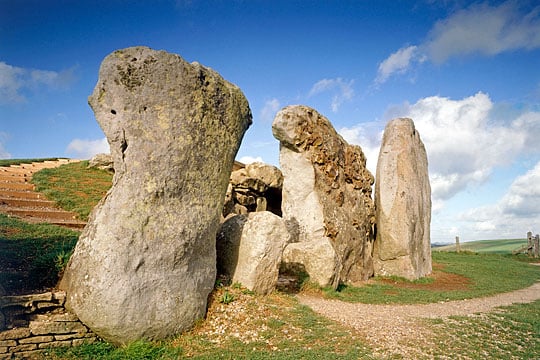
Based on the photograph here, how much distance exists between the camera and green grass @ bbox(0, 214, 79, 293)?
7.08m

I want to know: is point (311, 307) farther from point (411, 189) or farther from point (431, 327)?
point (411, 189)

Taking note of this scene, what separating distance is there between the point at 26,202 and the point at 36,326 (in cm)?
1097

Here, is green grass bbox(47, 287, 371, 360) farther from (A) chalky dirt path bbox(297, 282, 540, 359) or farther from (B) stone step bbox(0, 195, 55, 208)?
(B) stone step bbox(0, 195, 55, 208)

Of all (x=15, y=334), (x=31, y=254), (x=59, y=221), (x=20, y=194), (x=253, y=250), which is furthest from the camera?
(x=20, y=194)

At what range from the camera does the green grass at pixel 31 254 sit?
279 inches

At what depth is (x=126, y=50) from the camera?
732cm

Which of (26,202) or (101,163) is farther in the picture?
(101,163)

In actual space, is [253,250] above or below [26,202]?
below

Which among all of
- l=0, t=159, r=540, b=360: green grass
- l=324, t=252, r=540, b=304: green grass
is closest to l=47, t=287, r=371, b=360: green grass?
l=0, t=159, r=540, b=360: green grass

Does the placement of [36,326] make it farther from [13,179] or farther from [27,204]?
[13,179]

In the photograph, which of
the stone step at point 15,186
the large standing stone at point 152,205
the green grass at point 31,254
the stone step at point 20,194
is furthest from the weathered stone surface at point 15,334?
the stone step at point 15,186

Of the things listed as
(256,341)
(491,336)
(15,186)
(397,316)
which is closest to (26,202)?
(15,186)

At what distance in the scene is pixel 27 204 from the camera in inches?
598

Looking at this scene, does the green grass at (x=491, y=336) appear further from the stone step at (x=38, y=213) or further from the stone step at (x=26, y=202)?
the stone step at (x=26, y=202)
